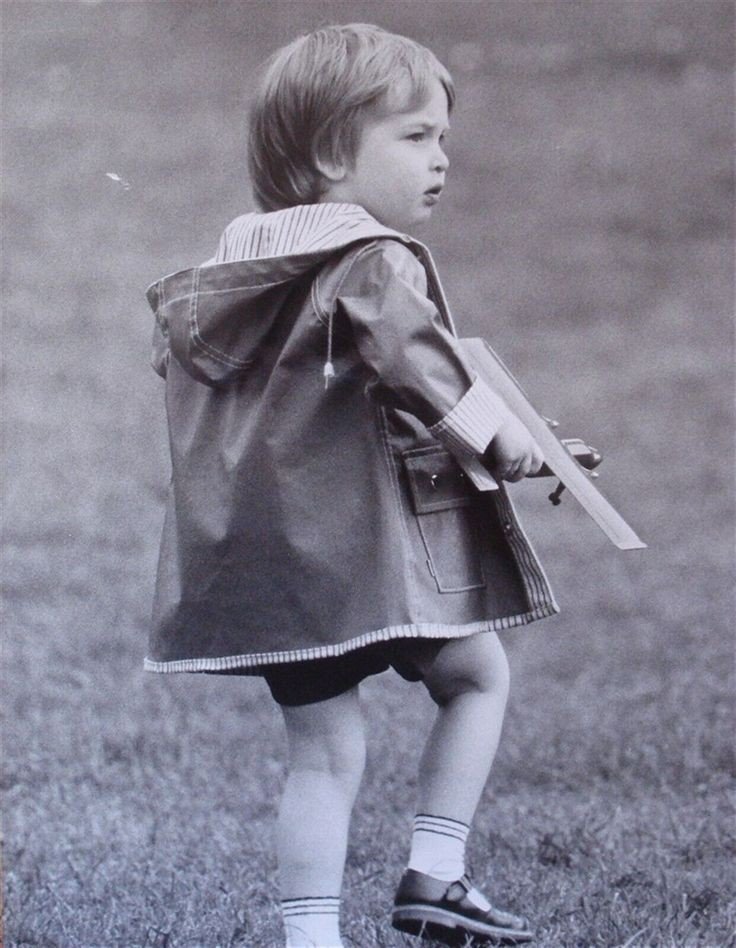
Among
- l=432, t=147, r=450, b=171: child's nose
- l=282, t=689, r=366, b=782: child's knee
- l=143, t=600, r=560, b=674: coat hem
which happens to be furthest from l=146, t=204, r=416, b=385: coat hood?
l=282, t=689, r=366, b=782: child's knee

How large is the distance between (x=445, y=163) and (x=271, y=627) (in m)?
0.82

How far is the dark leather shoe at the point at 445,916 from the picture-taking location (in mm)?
2488

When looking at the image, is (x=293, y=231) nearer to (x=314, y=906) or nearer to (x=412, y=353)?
(x=412, y=353)

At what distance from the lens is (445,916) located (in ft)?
8.16

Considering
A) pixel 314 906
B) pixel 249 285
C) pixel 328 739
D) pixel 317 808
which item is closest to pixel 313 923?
pixel 314 906

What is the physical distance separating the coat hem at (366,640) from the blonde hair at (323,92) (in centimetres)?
75

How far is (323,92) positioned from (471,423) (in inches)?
24.1

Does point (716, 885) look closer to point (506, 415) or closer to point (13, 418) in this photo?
point (506, 415)

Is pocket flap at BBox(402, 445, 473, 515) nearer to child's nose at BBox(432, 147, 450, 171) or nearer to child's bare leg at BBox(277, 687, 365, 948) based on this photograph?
child's bare leg at BBox(277, 687, 365, 948)

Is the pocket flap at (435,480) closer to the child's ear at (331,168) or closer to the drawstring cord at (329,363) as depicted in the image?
the drawstring cord at (329,363)

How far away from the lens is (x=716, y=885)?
119 inches

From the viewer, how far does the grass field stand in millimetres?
3260

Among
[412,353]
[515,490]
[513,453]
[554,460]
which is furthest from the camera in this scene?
[515,490]

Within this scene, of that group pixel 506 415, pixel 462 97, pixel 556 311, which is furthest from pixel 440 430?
pixel 556 311
